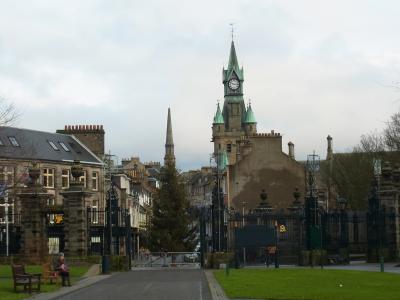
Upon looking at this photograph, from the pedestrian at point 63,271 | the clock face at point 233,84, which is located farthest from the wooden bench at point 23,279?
the clock face at point 233,84

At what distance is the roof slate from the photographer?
7250 cm

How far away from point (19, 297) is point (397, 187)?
2895 centimetres

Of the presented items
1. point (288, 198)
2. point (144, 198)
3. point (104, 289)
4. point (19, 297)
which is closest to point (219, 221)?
point (104, 289)

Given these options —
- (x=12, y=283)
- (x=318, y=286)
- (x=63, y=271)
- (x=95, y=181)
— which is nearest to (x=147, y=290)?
(x=63, y=271)

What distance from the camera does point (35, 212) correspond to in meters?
45.4

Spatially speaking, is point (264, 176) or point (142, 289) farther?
point (264, 176)

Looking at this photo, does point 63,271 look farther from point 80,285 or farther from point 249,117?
point 249,117

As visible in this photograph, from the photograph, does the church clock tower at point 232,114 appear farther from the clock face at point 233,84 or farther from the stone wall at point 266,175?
the stone wall at point 266,175

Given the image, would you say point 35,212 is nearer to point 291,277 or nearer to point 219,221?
point 219,221

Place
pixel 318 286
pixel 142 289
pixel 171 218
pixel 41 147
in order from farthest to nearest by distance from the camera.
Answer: pixel 41 147 < pixel 171 218 < pixel 142 289 < pixel 318 286

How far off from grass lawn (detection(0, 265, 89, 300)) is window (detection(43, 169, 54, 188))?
3086 centimetres

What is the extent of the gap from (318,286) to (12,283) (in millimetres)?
12687

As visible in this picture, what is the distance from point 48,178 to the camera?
251 ft

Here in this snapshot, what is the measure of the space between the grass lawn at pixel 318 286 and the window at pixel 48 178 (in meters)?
43.7
